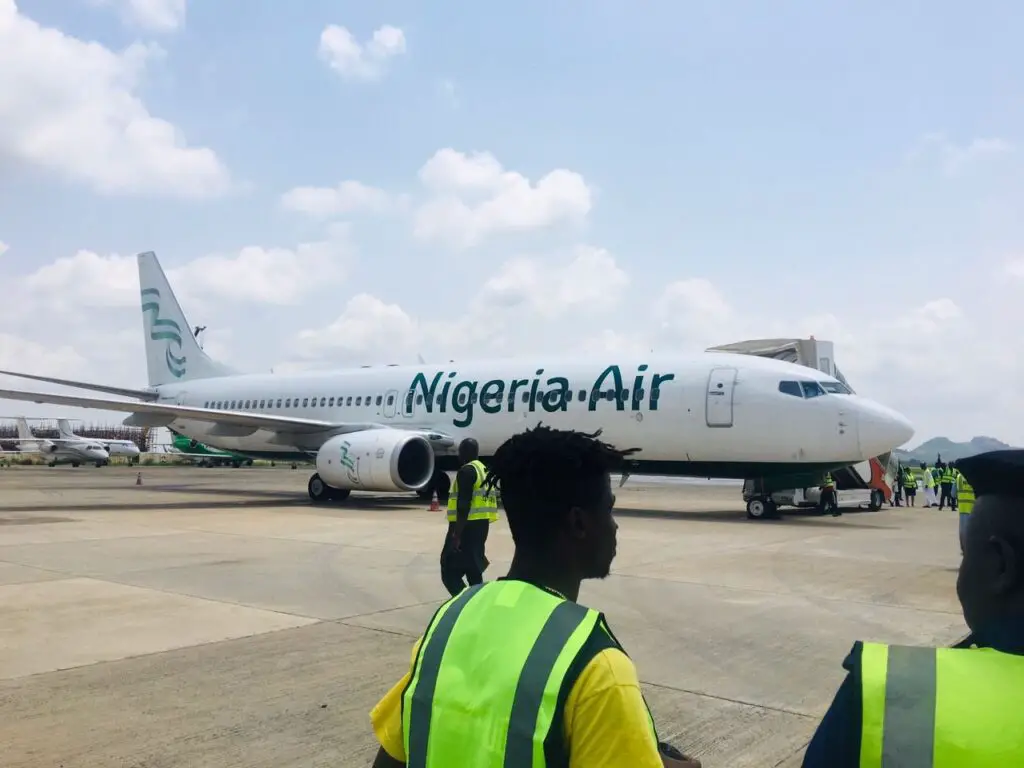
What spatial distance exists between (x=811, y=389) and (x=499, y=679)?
48.6ft

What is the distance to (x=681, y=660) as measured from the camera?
563 centimetres

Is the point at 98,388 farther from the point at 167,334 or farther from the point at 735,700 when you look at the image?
the point at 735,700

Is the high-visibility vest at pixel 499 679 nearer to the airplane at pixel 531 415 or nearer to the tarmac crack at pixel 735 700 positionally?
the tarmac crack at pixel 735 700

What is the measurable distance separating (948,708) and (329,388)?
21.5 m

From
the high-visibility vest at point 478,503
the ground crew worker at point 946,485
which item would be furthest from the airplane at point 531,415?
the ground crew worker at point 946,485

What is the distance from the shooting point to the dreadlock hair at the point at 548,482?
186 cm

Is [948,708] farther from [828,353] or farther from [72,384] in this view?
[72,384]

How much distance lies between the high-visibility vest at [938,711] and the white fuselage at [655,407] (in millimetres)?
13967

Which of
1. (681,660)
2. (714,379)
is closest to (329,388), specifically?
(714,379)

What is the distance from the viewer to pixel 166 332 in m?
26.2

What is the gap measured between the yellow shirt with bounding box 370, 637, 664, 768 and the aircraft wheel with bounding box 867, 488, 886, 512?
19.9 m

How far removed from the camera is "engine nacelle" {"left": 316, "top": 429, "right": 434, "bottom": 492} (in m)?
17.7

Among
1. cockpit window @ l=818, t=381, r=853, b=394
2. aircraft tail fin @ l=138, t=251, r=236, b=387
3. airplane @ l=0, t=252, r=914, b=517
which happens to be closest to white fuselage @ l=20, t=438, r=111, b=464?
aircraft tail fin @ l=138, t=251, r=236, b=387

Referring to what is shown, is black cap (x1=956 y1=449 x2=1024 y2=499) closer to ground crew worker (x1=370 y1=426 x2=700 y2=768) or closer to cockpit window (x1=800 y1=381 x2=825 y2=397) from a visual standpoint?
ground crew worker (x1=370 y1=426 x2=700 y2=768)
